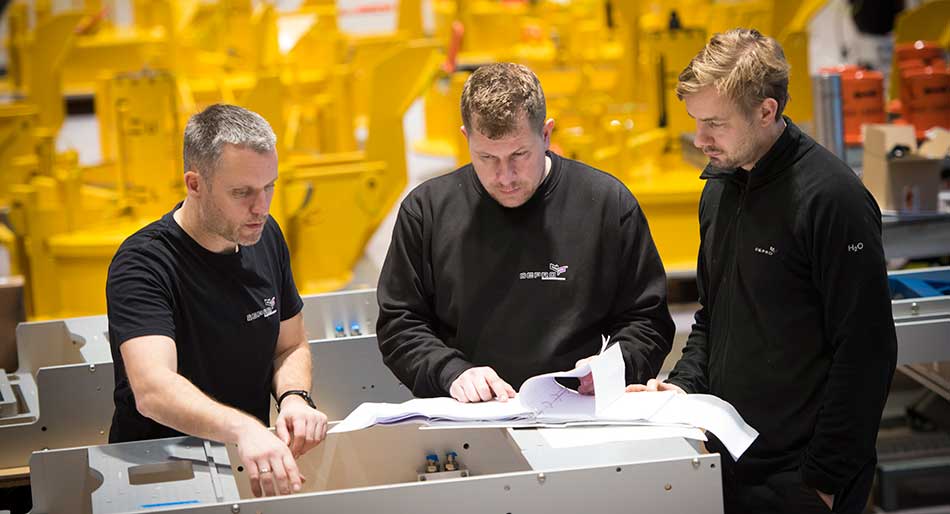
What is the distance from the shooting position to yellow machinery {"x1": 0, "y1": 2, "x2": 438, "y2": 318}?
225 inches

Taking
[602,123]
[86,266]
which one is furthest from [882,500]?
[86,266]

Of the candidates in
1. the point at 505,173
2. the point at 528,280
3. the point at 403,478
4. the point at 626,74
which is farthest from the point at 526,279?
the point at 626,74

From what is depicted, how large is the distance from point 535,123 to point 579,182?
227 millimetres

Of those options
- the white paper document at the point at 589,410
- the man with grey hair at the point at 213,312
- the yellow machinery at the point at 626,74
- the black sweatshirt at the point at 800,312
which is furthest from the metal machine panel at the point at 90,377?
the yellow machinery at the point at 626,74

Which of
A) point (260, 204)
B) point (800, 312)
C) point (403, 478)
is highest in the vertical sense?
point (260, 204)

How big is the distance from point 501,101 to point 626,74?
5.55m

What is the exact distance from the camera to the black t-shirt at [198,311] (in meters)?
2.31

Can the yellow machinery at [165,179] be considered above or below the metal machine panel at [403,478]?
above

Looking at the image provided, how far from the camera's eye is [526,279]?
2.46 metres

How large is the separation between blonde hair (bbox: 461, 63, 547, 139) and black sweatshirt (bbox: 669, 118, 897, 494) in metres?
0.37

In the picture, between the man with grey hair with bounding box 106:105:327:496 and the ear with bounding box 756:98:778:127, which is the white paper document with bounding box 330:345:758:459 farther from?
the ear with bounding box 756:98:778:127

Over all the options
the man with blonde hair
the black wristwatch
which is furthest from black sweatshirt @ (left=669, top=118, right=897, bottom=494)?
the black wristwatch

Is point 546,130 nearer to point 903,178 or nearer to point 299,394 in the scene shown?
point 299,394

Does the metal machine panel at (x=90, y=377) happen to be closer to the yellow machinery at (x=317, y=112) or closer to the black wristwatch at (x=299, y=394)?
the black wristwatch at (x=299, y=394)
